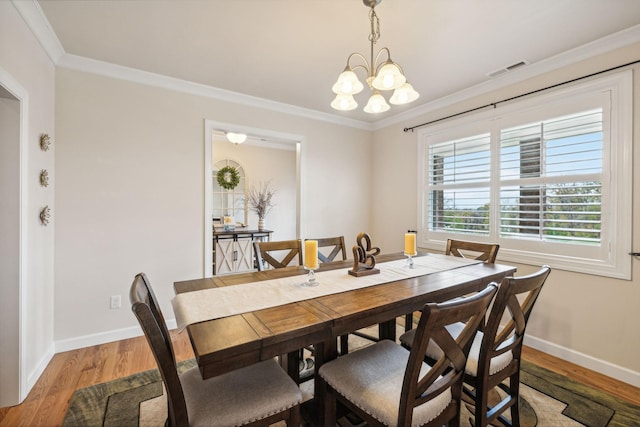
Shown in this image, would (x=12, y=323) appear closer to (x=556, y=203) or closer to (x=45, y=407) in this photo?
(x=45, y=407)

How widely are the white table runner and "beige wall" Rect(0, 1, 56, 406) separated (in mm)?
1286

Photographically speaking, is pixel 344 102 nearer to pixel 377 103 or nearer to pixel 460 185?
pixel 377 103

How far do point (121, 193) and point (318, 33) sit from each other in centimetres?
223

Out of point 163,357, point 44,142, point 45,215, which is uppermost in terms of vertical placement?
point 44,142

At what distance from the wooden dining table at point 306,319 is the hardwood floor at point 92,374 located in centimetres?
113

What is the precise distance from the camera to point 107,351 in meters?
2.46

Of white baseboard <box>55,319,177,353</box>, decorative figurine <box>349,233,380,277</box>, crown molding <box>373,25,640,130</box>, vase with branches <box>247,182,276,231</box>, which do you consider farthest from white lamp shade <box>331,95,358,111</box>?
vase with branches <box>247,182,276,231</box>

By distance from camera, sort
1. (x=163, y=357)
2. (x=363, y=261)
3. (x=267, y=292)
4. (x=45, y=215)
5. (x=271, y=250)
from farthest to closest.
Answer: (x=271, y=250)
(x=45, y=215)
(x=363, y=261)
(x=267, y=292)
(x=163, y=357)

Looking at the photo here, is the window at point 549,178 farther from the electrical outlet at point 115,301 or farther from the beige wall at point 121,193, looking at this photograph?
the electrical outlet at point 115,301

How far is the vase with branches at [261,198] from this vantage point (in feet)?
20.0

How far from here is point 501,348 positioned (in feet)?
4.47

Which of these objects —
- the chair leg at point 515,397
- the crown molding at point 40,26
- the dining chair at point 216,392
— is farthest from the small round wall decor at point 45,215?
the chair leg at point 515,397

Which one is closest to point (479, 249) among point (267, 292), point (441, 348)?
point (441, 348)

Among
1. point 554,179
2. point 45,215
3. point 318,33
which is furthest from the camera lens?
point 554,179
